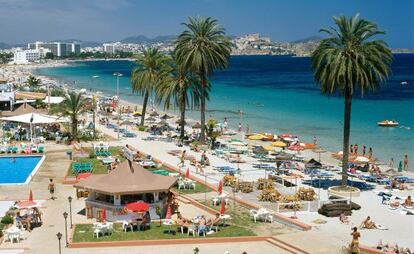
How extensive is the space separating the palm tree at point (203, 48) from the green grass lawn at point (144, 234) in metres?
22.8

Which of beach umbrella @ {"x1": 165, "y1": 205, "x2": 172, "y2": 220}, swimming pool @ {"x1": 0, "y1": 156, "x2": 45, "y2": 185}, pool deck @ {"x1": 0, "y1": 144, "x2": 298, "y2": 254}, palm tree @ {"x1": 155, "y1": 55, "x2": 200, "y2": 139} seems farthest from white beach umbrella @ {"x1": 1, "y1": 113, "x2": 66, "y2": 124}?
beach umbrella @ {"x1": 165, "y1": 205, "x2": 172, "y2": 220}

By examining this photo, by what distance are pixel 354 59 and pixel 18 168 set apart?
23021mm

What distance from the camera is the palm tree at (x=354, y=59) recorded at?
29.0m

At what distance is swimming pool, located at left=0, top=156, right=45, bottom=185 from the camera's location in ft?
111

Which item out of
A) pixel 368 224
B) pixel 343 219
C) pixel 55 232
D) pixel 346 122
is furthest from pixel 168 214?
pixel 346 122

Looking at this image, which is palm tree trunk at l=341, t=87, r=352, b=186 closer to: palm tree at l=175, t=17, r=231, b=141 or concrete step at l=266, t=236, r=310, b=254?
concrete step at l=266, t=236, r=310, b=254

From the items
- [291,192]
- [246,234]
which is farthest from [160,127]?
[246,234]

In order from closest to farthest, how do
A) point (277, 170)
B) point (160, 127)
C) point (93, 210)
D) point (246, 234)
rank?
1. point (246, 234)
2. point (93, 210)
3. point (277, 170)
4. point (160, 127)

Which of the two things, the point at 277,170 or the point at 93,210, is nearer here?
the point at 93,210

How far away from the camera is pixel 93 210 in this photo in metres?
25.6

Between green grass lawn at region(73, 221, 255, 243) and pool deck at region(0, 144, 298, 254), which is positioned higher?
green grass lawn at region(73, 221, 255, 243)

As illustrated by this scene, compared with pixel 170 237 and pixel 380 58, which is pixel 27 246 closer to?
pixel 170 237

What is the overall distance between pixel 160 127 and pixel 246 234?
3552cm

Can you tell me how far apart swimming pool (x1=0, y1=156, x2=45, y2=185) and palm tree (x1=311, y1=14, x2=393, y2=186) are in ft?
60.0
